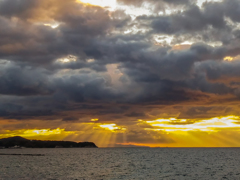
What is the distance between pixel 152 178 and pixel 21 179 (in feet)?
121

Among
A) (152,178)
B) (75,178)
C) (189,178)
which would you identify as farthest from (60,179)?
(189,178)

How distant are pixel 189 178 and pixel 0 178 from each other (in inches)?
2137

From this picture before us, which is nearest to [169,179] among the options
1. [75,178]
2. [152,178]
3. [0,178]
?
[152,178]

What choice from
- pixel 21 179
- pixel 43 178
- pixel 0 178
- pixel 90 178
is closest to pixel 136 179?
pixel 90 178

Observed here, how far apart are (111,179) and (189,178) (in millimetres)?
23398

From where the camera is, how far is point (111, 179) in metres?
78.8

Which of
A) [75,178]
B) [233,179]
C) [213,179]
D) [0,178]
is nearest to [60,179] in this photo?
[75,178]

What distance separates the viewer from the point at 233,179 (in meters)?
82.8

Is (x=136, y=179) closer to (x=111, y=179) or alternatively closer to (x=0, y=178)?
(x=111, y=179)

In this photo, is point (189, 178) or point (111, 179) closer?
point (111, 179)

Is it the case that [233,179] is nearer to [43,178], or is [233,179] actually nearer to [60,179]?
[60,179]

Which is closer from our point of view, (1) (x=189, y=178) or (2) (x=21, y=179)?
(2) (x=21, y=179)

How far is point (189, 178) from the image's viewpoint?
276ft

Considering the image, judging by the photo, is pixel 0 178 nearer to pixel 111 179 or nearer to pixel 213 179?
pixel 111 179
